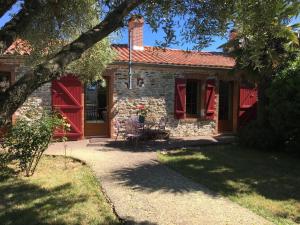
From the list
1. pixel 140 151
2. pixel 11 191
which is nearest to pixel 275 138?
pixel 140 151

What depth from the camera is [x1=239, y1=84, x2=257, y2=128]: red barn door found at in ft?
50.2

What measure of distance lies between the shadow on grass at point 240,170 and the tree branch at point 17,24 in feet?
15.2

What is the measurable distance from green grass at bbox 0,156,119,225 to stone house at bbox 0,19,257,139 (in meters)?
4.12

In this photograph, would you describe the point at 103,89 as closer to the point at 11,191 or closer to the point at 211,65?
the point at 211,65

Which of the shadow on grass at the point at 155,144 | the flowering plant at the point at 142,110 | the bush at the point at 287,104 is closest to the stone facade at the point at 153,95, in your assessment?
the flowering plant at the point at 142,110

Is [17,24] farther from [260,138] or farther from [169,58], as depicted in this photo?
[169,58]

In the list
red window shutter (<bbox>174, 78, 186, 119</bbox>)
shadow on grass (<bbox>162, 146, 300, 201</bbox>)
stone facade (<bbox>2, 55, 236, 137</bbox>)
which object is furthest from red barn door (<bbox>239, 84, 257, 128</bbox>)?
shadow on grass (<bbox>162, 146, 300, 201</bbox>)

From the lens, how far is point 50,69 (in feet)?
10.8

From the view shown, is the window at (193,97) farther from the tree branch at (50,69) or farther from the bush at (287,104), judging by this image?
the tree branch at (50,69)

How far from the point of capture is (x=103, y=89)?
1304cm

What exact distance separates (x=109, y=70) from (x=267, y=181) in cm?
692

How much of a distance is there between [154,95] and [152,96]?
94 mm

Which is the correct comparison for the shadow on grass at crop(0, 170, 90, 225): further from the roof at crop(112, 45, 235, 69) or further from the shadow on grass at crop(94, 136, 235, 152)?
the roof at crop(112, 45, 235, 69)

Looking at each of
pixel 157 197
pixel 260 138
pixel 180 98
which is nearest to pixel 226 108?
pixel 180 98
